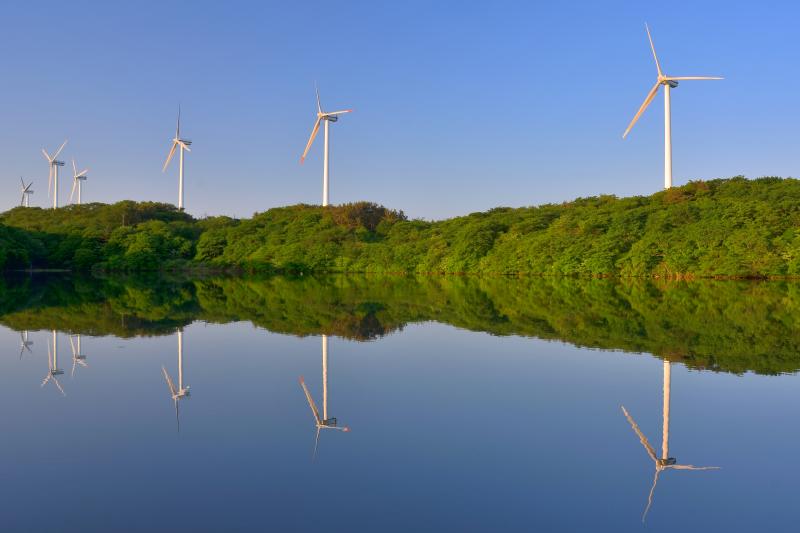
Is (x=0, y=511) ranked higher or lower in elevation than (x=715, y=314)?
lower

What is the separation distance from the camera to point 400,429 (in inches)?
292

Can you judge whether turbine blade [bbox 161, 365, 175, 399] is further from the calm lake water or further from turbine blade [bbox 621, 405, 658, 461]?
turbine blade [bbox 621, 405, 658, 461]

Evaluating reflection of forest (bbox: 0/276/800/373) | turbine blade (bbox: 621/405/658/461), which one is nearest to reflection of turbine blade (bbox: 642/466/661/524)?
turbine blade (bbox: 621/405/658/461)

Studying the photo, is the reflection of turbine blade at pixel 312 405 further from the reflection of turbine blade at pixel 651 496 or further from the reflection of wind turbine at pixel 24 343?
the reflection of wind turbine at pixel 24 343

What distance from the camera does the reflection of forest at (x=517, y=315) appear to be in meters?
13.5

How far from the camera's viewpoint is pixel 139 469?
6070mm

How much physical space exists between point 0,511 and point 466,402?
537 cm

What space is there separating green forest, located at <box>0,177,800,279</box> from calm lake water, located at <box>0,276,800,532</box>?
1017 inches

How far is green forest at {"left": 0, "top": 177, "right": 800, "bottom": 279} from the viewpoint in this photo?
130ft

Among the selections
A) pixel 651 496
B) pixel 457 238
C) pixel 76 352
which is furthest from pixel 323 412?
pixel 457 238

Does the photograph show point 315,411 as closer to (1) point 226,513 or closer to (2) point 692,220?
(1) point 226,513

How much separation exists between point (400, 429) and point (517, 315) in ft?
41.3

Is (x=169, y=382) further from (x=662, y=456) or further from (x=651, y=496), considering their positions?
(x=651, y=496)

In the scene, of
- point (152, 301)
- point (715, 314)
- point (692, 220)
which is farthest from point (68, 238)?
point (715, 314)
